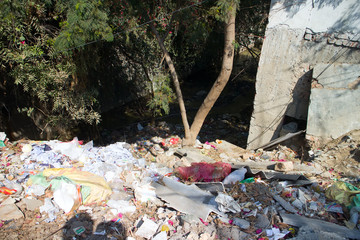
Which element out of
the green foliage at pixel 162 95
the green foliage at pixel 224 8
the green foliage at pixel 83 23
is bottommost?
the green foliage at pixel 162 95

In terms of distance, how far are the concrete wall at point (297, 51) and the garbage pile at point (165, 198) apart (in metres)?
1.12

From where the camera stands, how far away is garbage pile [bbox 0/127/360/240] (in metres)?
2.91

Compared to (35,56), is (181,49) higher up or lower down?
higher up

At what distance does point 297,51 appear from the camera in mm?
4969

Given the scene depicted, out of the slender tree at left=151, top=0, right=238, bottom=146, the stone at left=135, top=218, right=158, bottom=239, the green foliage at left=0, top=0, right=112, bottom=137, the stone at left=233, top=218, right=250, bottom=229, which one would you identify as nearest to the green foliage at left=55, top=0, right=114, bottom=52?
the green foliage at left=0, top=0, right=112, bottom=137

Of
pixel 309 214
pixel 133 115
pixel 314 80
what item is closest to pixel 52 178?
pixel 309 214

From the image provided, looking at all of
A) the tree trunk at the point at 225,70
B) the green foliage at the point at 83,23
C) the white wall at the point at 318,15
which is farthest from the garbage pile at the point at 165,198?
the white wall at the point at 318,15

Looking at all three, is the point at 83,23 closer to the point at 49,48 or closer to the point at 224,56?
the point at 49,48

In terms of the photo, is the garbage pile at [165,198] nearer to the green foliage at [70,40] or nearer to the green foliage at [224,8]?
the green foliage at [70,40]

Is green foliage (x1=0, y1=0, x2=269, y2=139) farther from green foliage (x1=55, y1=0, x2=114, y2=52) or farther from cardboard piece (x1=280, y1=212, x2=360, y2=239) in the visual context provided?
cardboard piece (x1=280, y1=212, x2=360, y2=239)

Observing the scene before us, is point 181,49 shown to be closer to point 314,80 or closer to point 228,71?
point 228,71

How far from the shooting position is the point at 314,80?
4.80 metres

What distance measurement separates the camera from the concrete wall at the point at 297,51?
15.0ft

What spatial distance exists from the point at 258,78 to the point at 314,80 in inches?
39.8
